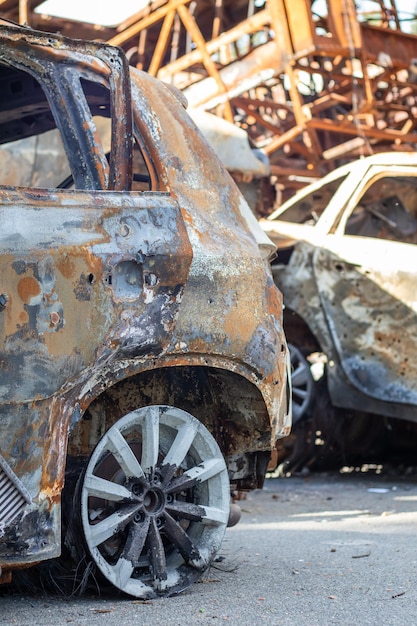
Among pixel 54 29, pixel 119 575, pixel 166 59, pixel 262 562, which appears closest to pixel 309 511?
pixel 262 562

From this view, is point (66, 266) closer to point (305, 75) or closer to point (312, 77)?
point (312, 77)

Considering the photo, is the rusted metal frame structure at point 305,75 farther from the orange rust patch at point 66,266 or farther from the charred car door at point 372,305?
the orange rust patch at point 66,266

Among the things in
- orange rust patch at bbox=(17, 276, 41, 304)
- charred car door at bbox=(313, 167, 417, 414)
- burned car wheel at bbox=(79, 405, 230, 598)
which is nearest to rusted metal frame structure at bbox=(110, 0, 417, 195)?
charred car door at bbox=(313, 167, 417, 414)

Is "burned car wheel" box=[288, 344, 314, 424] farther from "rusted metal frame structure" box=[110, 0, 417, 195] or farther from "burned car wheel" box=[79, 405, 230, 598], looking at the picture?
"burned car wheel" box=[79, 405, 230, 598]

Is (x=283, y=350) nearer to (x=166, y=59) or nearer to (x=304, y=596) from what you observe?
(x=304, y=596)

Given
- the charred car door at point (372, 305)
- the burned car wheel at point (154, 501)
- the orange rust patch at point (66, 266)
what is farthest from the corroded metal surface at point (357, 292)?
the orange rust patch at point (66, 266)

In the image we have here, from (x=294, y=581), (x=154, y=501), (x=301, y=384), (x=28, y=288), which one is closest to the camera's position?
(x=28, y=288)

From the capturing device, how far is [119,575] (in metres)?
3.93

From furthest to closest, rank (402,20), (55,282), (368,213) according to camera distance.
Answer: (402,20)
(368,213)
(55,282)

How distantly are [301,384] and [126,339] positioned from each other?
195 inches

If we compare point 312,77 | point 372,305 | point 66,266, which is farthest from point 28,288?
point 312,77

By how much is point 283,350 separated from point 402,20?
32.7 ft

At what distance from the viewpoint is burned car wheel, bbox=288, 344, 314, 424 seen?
8500 mm

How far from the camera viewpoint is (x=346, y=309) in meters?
7.81
